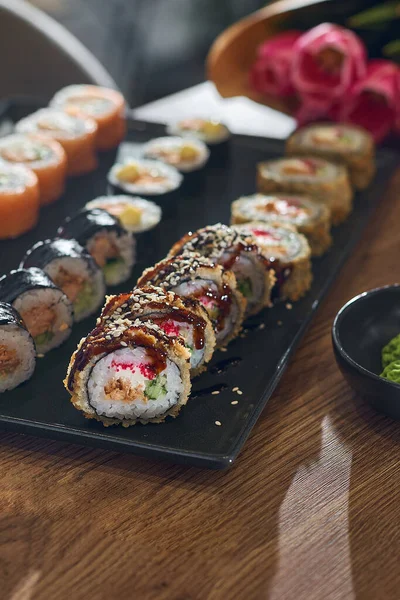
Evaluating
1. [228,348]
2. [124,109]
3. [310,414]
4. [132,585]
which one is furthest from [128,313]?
[124,109]

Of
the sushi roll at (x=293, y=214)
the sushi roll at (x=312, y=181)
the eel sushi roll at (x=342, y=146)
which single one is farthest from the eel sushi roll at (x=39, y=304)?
the eel sushi roll at (x=342, y=146)

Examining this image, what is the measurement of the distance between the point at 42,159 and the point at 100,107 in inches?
26.7

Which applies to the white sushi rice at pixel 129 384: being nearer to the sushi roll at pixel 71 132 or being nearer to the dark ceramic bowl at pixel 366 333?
the dark ceramic bowl at pixel 366 333

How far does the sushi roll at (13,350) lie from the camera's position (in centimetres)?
217

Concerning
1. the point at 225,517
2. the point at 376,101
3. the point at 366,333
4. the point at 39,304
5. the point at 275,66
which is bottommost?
the point at 225,517

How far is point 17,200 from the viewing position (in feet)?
10.1

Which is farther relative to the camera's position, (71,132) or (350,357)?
(71,132)

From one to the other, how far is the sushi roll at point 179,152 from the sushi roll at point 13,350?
1528 millimetres

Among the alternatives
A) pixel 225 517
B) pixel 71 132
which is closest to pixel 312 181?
pixel 71 132

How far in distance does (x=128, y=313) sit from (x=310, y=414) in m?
0.58

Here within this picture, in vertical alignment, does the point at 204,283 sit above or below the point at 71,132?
below

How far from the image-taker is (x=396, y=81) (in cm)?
384

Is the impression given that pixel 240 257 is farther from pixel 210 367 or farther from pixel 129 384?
pixel 129 384

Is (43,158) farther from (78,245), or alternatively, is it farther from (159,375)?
(159,375)
